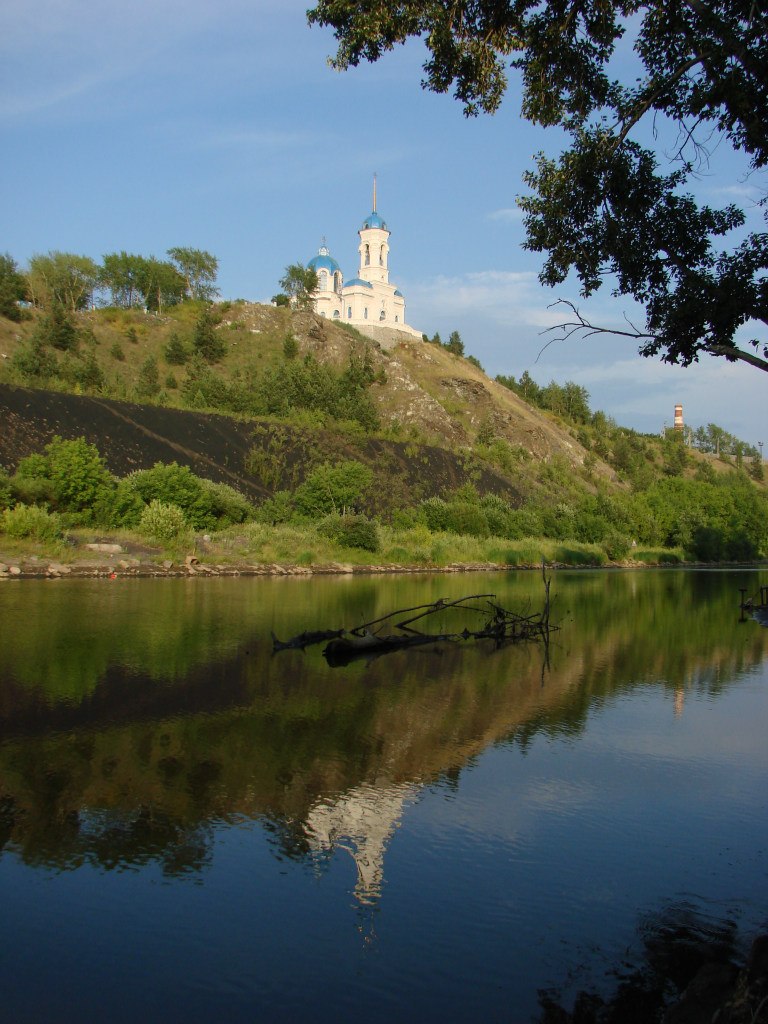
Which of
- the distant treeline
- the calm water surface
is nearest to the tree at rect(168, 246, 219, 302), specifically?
the distant treeline

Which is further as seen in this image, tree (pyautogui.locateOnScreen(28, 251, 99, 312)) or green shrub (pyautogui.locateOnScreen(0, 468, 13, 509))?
tree (pyautogui.locateOnScreen(28, 251, 99, 312))

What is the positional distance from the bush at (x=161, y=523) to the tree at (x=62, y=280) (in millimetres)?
56097

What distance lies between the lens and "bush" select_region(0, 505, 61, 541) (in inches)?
1564

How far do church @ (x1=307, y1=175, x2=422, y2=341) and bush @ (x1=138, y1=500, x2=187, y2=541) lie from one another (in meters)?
78.7

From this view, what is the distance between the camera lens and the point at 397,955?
20.7 feet

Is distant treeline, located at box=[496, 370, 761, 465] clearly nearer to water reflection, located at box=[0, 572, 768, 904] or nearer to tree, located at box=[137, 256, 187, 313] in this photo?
A: tree, located at box=[137, 256, 187, 313]

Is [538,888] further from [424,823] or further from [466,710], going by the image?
[466,710]

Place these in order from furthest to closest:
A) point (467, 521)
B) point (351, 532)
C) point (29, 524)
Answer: point (467, 521)
point (351, 532)
point (29, 524)

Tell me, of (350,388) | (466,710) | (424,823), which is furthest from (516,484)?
A: (424,823)

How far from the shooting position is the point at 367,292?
12588 centimetres

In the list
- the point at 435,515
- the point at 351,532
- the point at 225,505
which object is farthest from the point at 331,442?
the point at 225,505

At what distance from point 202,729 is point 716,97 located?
10.6 m

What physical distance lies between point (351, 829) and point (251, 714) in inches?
197

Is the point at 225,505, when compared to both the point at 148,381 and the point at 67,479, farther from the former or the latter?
the point at 148,381
